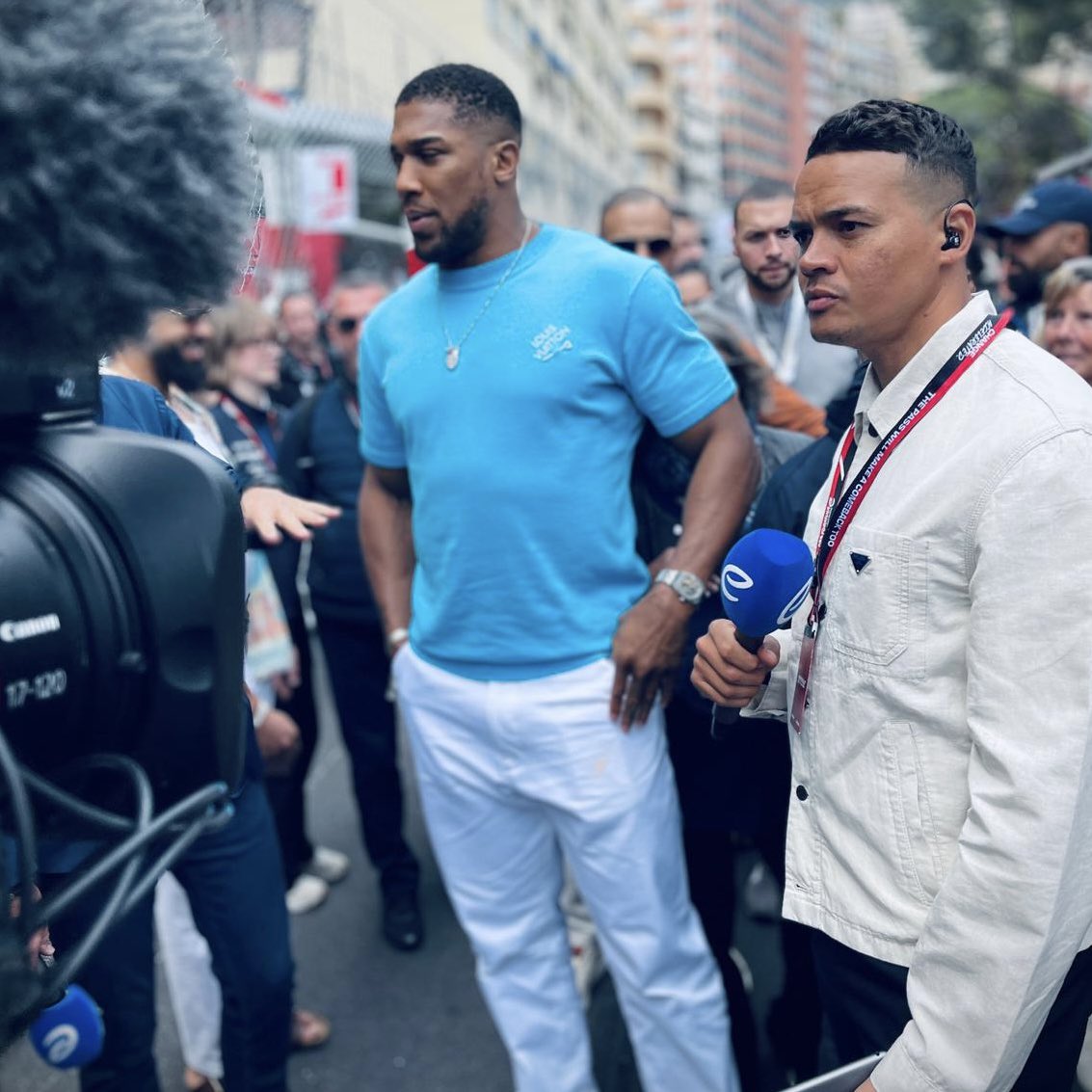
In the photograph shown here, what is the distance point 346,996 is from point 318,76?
15709 millimetres

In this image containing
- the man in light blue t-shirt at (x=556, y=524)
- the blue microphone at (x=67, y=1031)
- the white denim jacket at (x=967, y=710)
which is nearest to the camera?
the white denim jacket at (x=967, y=710)

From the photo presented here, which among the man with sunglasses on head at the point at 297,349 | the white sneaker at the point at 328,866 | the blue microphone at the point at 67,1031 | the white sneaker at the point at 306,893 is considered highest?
the blue microphone at the point at 67,1031

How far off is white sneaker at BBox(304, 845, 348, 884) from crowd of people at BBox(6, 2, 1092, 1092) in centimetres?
33

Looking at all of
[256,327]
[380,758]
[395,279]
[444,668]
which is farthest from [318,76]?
[444,668]

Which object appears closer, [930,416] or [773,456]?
[930,416]

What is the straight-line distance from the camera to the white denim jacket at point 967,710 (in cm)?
125

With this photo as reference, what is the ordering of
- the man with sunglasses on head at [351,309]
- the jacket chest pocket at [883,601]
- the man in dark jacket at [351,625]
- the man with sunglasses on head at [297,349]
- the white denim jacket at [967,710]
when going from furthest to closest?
the man with sunglasses on head at [297,349] → the man with sunglasses on head at [351,309] → the man in dark jacket at [351,625] → the jacket chest pocket at [883,601] → the white denim jacket at [967,710]

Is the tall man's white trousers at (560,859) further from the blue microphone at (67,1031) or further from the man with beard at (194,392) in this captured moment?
the blue microphone at (67,1031)

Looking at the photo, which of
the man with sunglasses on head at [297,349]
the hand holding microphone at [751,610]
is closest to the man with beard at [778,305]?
the hand holding microphone at [751,610]

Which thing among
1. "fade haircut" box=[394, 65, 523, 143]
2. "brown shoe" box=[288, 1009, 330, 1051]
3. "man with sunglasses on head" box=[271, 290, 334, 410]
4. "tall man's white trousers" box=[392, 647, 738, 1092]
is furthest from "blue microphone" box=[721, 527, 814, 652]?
"man with sunglasses on head" box=[271, 290, 334, 410]

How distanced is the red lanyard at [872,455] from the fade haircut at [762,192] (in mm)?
2213

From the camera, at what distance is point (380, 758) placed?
12.1ft

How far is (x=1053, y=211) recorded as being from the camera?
12.6 ft

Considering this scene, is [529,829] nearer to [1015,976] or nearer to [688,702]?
[688,702]
